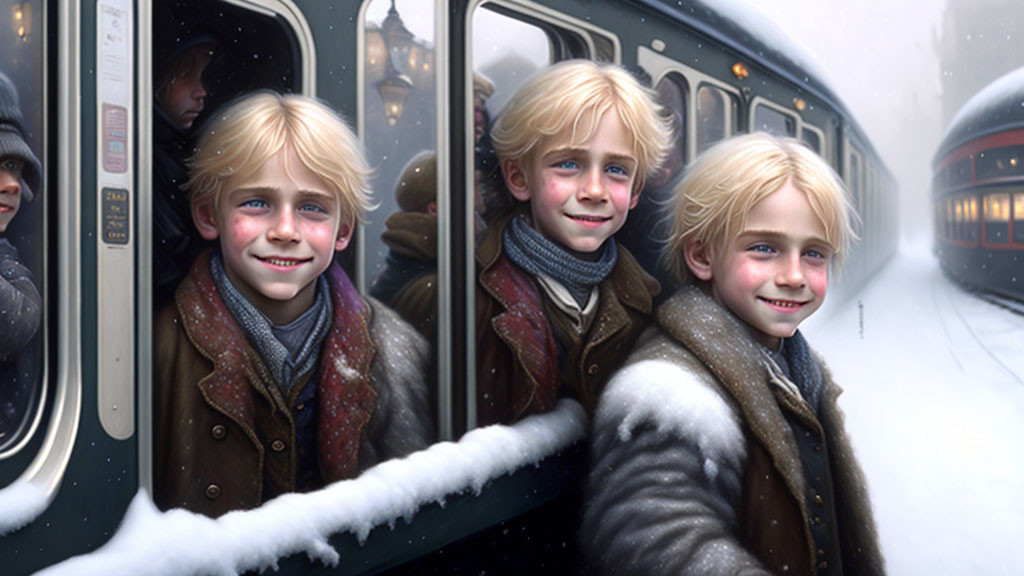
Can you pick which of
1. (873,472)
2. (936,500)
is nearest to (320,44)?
(873,472)

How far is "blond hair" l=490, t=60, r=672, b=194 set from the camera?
1.98 meters

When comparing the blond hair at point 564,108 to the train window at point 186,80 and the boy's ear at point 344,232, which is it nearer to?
the boy's ear at point 344,232

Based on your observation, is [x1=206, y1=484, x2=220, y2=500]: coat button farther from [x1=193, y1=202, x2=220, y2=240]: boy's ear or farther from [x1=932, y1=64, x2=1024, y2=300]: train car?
[x1=932, y1=64, x2=1024, y2=300]: train car

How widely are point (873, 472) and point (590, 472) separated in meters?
0.69

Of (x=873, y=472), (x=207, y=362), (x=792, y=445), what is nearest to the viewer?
(x=207, y=362)

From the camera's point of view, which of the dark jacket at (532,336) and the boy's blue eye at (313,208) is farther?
the dark jacket at (532,336)

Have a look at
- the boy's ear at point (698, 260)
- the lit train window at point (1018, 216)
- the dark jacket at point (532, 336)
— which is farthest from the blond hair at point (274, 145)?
the lit train window at point (1018, 216)

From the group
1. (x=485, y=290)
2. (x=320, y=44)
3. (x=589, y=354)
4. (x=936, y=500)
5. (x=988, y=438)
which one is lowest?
(x=936, y=500)

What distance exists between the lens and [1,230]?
1.20m

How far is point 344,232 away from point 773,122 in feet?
4.12

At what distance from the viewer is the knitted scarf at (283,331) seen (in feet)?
4.83

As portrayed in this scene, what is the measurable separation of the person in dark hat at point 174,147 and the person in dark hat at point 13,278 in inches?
7.3

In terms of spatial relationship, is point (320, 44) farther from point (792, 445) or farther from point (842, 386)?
point (842, 386)

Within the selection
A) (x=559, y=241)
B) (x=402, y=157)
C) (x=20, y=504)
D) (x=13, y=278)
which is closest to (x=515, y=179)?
(x=559, y=241)
